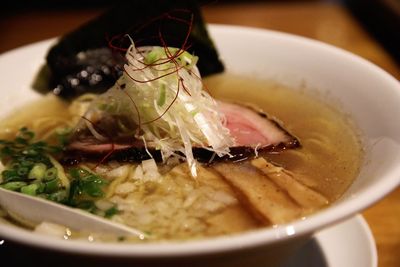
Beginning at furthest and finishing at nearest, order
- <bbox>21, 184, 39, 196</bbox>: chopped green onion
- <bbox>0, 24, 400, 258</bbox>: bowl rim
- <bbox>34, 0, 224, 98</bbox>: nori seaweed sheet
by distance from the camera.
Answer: <bbox>34, 0, 224, 98</bbox>: nori seaweed sheet, <bbox>21, 184, 39, 196</bbox>: chopped green onion, <bbox>0, 24, 400, 258</bbox>: bowl rim

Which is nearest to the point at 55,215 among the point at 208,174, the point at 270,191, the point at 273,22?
the point at 208,174

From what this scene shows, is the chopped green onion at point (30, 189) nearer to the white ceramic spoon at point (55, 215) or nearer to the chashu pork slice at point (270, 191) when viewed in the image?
the white ceramic spoon at point (55, 215)

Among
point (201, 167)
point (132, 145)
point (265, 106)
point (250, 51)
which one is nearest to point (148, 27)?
point (250, 51)

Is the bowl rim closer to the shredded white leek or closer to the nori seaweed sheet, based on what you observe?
the shredded white leek

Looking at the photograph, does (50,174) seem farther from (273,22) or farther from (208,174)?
(273,22)

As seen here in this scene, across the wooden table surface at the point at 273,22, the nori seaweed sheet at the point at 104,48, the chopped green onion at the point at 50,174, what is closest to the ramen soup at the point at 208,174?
the chopped green onion at the point at 50,174

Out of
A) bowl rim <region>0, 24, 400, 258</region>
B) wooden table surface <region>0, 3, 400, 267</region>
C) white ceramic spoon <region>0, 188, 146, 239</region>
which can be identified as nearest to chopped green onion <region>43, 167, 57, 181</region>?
white ceramic spoon <region>0, 188, 146, 239</region>

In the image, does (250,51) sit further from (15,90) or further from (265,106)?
(15,90)
